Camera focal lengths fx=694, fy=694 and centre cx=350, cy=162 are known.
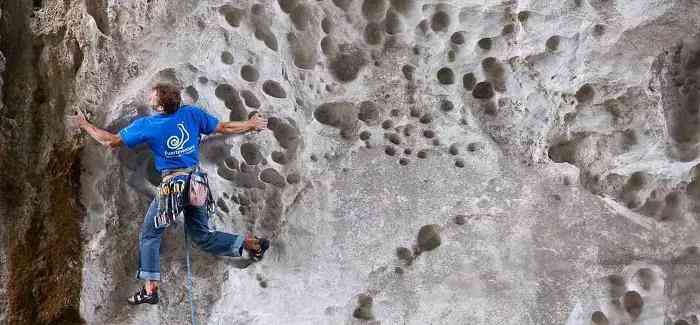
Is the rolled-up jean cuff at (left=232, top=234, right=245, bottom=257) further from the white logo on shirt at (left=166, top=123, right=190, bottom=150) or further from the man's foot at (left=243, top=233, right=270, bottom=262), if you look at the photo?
the white logo on shirt at (left=166, top=123, right=190, bottom=150)

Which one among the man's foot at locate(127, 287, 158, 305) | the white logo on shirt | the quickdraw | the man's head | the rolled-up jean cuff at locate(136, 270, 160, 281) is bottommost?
the man's foot at locate(127, 287, 158, 305)

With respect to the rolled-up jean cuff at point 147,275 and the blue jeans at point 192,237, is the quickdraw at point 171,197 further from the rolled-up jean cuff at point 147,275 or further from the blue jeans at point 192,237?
the rolled-up jean cuff at point 147,275

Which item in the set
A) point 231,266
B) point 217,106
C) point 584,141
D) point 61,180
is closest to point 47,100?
point 61,180

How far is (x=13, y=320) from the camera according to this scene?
3.57 meters

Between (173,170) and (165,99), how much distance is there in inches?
14.1

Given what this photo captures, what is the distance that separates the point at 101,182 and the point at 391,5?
71.2 inches

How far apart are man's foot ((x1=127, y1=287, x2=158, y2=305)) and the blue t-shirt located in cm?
65

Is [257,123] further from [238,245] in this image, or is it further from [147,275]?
[147,275]

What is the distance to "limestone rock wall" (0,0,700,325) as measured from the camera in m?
3.63

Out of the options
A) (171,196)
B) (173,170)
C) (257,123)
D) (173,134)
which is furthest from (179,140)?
(257,123)

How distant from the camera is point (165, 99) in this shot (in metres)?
3.21

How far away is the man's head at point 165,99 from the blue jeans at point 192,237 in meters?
0.48

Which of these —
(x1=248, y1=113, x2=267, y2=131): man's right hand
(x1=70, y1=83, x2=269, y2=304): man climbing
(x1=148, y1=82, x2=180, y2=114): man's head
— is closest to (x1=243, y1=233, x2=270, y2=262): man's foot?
(x1=70, y1=83, x2=269, y2=304): man climbing

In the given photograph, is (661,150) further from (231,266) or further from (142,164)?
(142,164)
